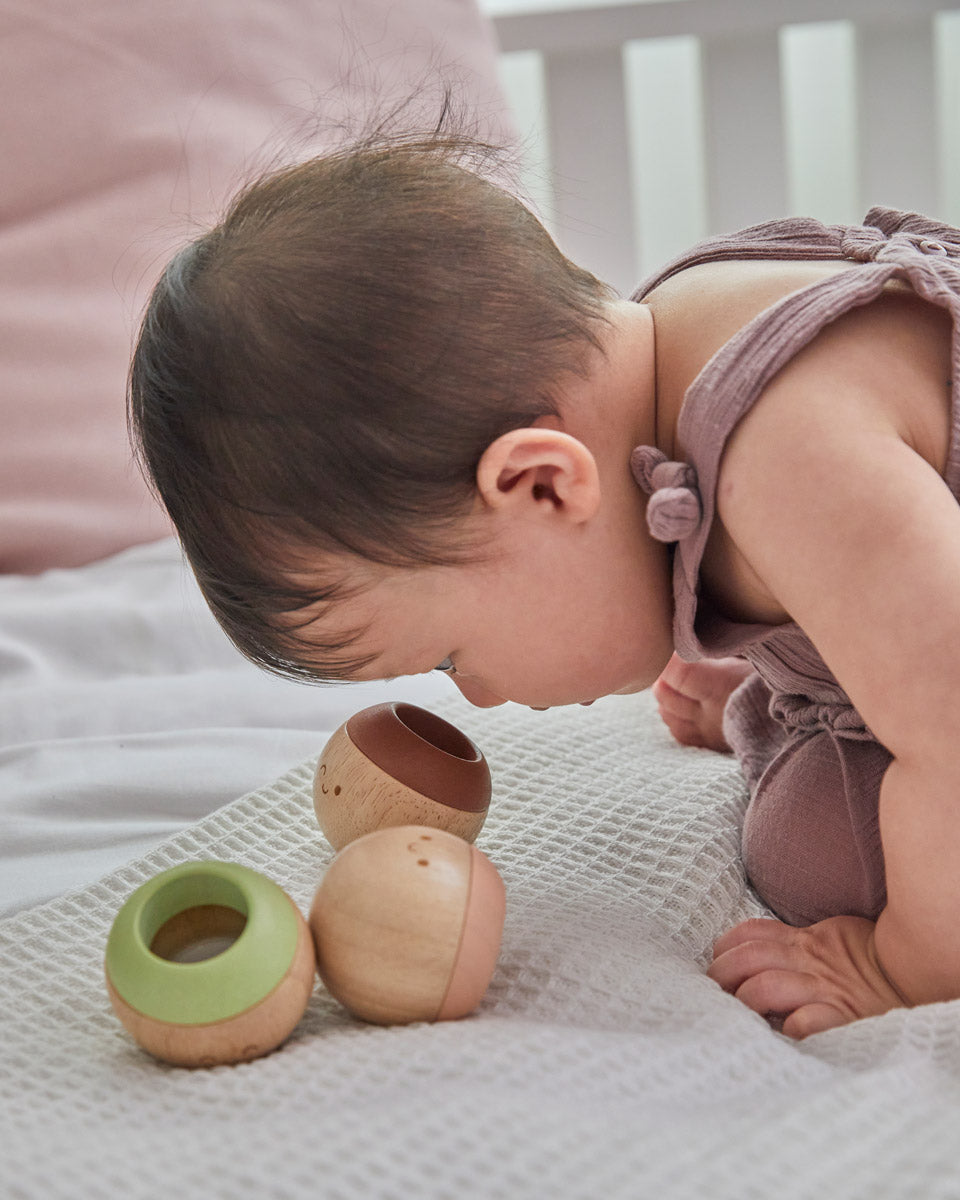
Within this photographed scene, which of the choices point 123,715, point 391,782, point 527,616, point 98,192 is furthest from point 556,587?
point 98,192

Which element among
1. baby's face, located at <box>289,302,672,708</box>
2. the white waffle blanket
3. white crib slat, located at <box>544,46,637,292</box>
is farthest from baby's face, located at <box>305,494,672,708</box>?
white crib slat, located at <box>544,46,637,292</box>

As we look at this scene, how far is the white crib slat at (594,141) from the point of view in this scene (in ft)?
5.33

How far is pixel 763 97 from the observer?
1.60 m

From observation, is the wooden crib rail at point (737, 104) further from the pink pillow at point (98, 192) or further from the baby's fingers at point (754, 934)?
the baby's fingers at point (754, 934)

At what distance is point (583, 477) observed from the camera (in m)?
0.62

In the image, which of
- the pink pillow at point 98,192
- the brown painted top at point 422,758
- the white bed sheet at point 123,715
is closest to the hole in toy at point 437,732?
the brown painted top at point 422,758

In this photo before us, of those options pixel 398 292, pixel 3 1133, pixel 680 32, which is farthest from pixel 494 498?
pixel 680 32

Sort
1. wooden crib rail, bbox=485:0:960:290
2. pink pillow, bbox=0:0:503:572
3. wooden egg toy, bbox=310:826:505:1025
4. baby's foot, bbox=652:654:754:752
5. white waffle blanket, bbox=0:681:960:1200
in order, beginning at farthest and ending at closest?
wooden crib rail, bbox=485:0:960:290, pink pillow, bbox=0:0:503:572, baby's foot, bbox=652:654:754:752, wooden egg toy, bbox=310:826:505:1025, white waffle blanket, bbox=0:681:960:1200

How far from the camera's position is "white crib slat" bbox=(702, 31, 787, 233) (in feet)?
5.22

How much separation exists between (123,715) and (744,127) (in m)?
1.16

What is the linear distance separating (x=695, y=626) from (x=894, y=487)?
165 mm

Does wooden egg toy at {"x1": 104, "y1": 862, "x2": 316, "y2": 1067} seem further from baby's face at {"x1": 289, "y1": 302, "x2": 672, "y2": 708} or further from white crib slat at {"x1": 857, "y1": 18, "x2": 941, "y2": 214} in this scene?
white crib slat at {"x1": 857, "y1": 18, "x2": 941, "y2": 214}

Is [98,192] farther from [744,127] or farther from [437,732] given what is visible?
[744,127]

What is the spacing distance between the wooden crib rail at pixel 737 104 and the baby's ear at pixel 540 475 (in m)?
1.09
